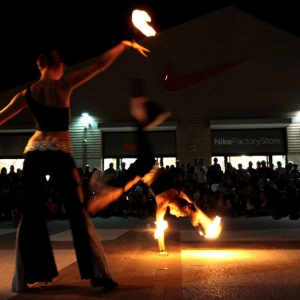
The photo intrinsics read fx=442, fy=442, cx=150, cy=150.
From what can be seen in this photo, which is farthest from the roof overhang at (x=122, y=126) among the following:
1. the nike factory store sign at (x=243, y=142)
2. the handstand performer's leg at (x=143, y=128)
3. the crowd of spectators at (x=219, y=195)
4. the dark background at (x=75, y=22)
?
the handstand performer's leg at (x=143, y=128)

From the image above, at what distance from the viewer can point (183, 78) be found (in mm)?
18812

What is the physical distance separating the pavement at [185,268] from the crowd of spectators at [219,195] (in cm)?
392

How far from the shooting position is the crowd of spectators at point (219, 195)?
13.0 m

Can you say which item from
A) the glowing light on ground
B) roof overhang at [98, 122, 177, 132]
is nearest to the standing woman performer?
the glowing light on ground

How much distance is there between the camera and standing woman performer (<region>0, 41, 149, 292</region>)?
3.73m

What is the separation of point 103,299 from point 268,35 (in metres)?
17.1

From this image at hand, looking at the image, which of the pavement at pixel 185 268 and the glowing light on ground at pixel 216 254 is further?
the glowing light on ground at pixel 216 254

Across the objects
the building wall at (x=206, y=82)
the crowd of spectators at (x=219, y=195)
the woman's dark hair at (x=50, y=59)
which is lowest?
the crowd of spectators at (x=219, y=195)

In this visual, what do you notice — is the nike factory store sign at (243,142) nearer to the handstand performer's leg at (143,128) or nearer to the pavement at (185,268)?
the pavement at (185,268)

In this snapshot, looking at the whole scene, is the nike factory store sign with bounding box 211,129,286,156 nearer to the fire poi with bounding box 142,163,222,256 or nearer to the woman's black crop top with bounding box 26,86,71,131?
the fire poi with bounding box 142,163,222,256

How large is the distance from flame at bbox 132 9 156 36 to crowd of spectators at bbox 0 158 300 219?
9425 millimetres

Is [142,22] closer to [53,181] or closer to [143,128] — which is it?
[53,181]

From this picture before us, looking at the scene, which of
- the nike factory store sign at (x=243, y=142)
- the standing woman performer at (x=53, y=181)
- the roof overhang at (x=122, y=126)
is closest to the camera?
the standing woman performer at (x=53, y=181)

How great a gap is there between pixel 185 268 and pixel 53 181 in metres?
2.12
